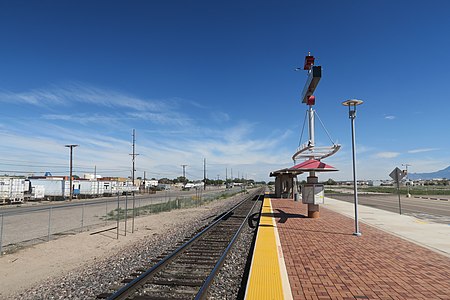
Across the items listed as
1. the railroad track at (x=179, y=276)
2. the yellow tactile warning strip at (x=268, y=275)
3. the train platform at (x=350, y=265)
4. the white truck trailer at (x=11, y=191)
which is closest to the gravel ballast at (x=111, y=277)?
the railroad track at (x=179, y=276)

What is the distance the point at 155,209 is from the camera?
25.2 m

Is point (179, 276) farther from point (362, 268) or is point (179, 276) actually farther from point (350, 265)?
point (362, 268)

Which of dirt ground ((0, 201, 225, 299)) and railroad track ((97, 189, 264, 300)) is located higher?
railroad track ((97, 189, 264, 300))

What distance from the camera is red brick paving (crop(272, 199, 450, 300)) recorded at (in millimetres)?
4871

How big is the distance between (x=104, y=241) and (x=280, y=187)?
89.8 feet

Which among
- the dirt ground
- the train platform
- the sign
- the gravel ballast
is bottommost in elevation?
the dirt ground

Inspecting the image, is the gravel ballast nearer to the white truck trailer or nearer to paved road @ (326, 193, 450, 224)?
paved road @ (326, 193, 450, 224)

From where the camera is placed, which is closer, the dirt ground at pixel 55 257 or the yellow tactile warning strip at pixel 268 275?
the yellow tactile warning strip at pixel 268 275

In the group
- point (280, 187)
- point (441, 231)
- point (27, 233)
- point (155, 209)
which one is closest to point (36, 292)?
point (27, 233)

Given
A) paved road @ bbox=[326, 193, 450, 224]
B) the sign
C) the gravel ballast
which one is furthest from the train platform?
paved road @ bbox=[326, 193, 450, 224]

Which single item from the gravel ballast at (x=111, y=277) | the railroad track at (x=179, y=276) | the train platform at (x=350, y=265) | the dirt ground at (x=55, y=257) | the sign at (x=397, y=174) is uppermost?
the sign at (x=397, y=174)

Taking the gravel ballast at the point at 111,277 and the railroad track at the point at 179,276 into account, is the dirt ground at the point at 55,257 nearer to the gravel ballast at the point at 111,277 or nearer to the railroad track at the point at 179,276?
the gravel ballast at the point at 111,277

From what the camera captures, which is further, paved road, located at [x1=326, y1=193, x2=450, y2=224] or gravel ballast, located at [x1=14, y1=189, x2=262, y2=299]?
paved road, located at [x1=326, y1=193, x2=450, y2=224]

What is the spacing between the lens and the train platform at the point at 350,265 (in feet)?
16.0
